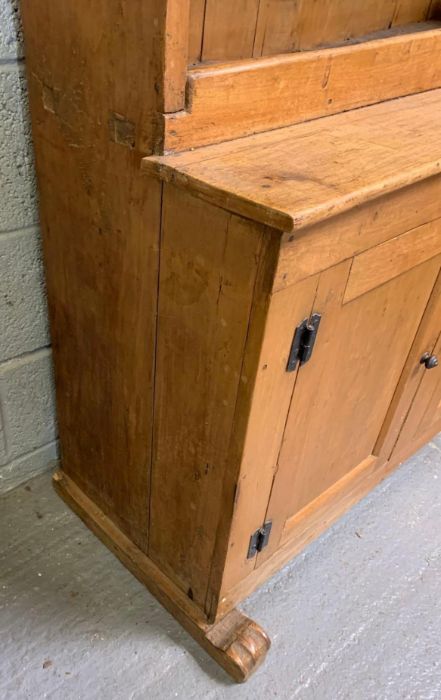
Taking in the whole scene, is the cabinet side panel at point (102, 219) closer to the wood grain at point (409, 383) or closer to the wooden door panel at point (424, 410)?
the wood grain at point (409, 383)

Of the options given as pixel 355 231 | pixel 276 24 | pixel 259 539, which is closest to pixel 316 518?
pixel 259 539

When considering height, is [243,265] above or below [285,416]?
above

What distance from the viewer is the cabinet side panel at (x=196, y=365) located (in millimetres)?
747

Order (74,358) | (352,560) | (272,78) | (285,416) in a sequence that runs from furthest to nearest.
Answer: (352,560)
(74,358)
(285,416)
(272,78)

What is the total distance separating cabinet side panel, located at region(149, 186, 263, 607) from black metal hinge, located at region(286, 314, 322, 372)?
0.26 feet

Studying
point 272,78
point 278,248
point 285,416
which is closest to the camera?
point 278,248

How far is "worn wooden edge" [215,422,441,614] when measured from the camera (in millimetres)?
1171

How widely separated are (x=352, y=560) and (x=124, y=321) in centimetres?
81

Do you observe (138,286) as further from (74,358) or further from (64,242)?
(74,358)

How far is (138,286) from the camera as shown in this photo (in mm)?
903

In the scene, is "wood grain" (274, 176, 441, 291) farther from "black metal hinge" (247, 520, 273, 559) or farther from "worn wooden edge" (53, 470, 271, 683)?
"worn wooden edge" (53, 470, 271, 683)

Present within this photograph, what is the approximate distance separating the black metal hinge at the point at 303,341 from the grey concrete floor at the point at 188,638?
660 millimetres

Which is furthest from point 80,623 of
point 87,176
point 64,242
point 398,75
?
point 398,75

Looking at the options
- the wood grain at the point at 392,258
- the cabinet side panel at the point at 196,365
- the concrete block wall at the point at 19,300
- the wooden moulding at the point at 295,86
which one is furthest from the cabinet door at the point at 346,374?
the concrete block wall at the point at 19,300
